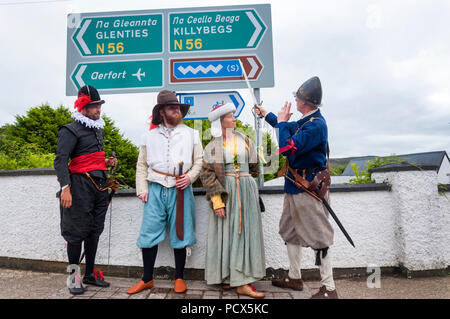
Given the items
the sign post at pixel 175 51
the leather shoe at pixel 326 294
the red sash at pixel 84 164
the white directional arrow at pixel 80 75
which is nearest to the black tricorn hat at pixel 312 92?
the sign post at pixel 175 51

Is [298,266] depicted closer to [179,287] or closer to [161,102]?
[179,287]

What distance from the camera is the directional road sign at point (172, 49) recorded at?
4109 millimetres

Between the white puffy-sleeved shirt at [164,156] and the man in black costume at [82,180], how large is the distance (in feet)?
1.46

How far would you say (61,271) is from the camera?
362 centimetres

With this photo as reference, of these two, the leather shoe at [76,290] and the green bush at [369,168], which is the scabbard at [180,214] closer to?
the leather shoe at [76,290]

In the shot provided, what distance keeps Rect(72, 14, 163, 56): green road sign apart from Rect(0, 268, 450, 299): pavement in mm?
3252

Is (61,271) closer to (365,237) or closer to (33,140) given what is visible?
(365,237)

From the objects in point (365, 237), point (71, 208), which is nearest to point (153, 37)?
point (71, 208)

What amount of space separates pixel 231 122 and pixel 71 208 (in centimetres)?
184

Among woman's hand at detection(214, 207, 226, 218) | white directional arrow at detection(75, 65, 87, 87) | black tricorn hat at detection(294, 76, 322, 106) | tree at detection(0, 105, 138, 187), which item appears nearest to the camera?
black tricorn hat at detection(294, 76, 322, 106)

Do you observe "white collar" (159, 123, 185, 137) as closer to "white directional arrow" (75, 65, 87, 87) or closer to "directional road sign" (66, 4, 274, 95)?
"directional road sign" (66, 4, 274, 95)

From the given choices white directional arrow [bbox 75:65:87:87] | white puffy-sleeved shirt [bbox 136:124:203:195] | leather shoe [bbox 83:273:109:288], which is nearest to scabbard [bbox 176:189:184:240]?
white puffy-sleeved shirt [bbox 136:124:203:195]

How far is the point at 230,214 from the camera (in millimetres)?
2877

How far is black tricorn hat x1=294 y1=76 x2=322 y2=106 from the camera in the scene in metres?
2.68
